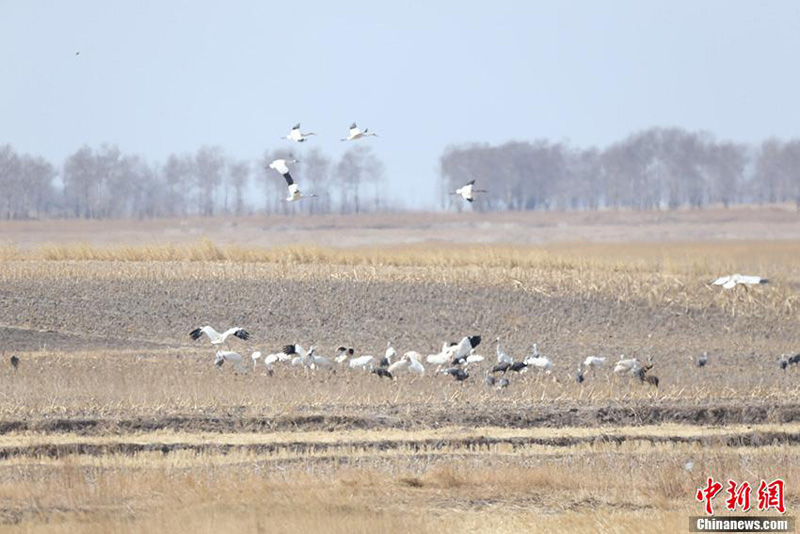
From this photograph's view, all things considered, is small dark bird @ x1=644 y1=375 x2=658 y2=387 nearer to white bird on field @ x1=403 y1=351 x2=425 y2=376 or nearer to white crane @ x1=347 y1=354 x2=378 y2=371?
white bird on field @ x1=403 y1=351 x2=425 y2=376

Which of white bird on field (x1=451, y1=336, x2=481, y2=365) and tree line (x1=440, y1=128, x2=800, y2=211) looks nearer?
white bird on field (x1=451, y1=336, x2=481, y2=365)

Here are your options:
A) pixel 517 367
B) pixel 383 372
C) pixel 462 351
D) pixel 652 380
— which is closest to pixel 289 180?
pixel 383 372

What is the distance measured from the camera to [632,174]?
145 metres

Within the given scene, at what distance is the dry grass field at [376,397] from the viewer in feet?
44.2

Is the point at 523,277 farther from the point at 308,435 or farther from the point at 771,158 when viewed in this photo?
the point at 771,158

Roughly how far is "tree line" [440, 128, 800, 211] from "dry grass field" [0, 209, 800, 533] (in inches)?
3385

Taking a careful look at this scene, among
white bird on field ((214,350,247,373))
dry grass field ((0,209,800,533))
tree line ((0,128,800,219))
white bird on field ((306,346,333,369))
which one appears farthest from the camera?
tree line ((0,128,800,219))

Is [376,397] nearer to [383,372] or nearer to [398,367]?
[383,372]

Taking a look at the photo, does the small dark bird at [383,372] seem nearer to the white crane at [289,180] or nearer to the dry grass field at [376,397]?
the dry grass field at [376,397]

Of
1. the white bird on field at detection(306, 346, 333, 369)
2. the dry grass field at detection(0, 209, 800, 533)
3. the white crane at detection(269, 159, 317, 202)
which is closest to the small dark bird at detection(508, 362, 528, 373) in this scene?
the dry grass field at detection(0, 209, 800, 533)

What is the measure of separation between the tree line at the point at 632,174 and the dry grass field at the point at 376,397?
85980mm

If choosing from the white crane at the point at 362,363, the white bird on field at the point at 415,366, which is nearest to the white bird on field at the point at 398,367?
the white bird on field at the point at 415,366

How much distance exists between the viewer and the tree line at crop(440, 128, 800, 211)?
136m

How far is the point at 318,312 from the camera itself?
34531 millimetres
